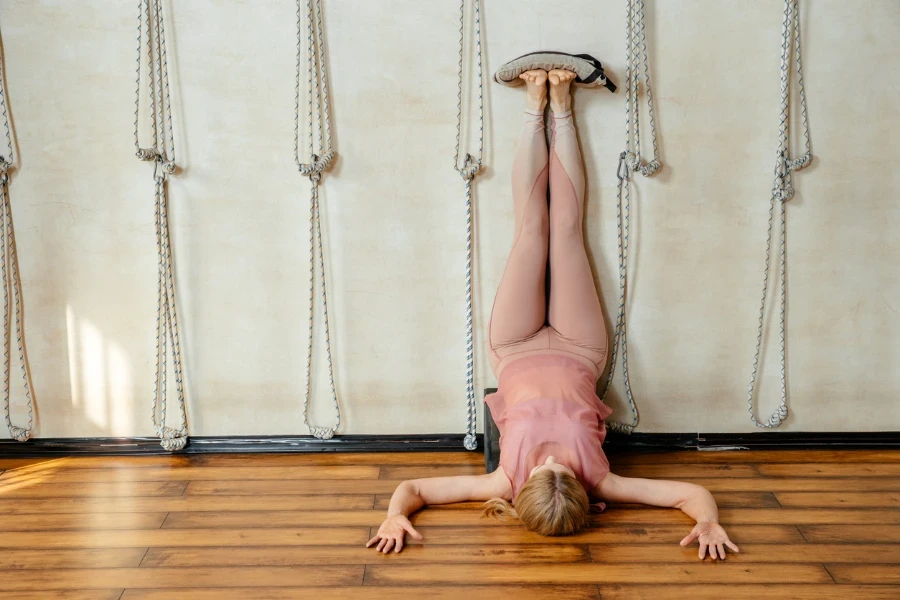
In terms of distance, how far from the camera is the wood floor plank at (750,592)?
1.88 metres

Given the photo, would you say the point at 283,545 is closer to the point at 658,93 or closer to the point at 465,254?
the point at 465,254

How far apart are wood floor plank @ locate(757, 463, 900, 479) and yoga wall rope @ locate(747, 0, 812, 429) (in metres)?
0.20

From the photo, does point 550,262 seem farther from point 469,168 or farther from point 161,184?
point 161,184

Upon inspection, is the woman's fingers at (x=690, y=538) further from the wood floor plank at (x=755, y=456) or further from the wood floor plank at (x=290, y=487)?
the wood floor plank at (x=290, y=487)

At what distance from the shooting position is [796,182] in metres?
2.65

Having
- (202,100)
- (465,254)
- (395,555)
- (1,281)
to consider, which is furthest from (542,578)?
(1,281)

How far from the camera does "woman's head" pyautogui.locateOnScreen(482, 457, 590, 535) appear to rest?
2098mm

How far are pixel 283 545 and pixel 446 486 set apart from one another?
523mm

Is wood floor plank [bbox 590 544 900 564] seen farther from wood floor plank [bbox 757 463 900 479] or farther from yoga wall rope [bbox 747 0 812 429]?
yoga wall rope [bbox 747 0 812 429]

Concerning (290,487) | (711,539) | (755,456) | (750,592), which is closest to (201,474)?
(290,487)

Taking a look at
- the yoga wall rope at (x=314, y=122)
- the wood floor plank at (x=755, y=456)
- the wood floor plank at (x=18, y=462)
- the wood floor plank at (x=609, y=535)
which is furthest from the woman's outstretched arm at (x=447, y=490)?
the wood floor plank at (x=18, y=462)

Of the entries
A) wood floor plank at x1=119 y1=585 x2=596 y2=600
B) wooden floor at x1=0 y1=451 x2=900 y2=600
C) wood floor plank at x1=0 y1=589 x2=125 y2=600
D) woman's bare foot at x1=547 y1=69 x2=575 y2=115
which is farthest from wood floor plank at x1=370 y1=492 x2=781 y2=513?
woman's bare foot at x1=547 y1=69 x2=575 y2=115

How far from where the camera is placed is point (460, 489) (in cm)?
236

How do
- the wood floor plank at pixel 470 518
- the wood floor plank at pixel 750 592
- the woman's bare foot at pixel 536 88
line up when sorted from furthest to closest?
the woman's bare foot at pixel 536 88
the wood floor plank at pixel 470 518
the wood floor plank at pixel 750 592
